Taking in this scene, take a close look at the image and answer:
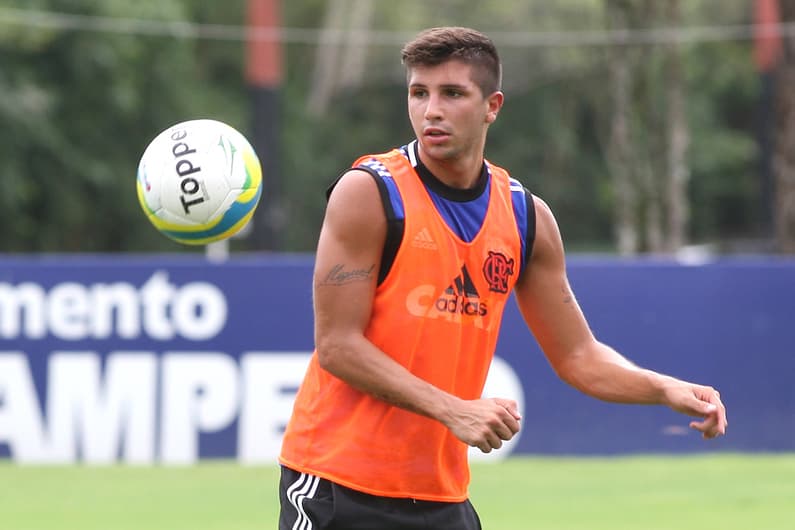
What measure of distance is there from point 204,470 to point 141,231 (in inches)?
→ 1108

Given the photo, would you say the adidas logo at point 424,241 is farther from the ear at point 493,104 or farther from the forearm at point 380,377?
the ear at point 493,104

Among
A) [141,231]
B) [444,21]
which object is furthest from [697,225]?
[141,231]

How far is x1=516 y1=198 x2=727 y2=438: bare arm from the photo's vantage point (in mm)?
5164

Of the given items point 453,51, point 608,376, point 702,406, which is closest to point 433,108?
point 453,51

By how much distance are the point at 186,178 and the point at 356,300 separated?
0.98 meters

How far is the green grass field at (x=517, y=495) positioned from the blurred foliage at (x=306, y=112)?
1308 centimetres

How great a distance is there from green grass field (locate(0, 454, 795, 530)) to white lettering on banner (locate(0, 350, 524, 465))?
0.78 feet

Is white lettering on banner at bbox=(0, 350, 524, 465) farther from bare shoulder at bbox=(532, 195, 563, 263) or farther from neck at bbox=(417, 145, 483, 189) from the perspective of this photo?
neck at bbox=(417, 145, 483, 189)

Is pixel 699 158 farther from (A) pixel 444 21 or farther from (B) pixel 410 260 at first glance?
(B) pixel 410 260

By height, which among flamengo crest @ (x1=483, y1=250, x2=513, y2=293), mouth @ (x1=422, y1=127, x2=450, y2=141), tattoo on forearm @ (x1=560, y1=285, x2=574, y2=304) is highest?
mouth @ (x1=422, y1=127, x2=450, y2=141)

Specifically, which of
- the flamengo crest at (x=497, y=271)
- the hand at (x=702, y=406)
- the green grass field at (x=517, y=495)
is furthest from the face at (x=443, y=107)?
the green grass field at (x=517, y=495)

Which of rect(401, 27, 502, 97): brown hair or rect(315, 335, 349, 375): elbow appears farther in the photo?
rect(401, 27, 502, 97): brown hair

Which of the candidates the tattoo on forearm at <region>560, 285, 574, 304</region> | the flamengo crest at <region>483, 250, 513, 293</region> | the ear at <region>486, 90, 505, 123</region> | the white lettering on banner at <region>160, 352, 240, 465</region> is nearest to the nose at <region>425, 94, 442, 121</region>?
the ear at <region>486, 90, 505, 123</region>

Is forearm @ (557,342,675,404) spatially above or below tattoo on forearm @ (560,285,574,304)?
below
